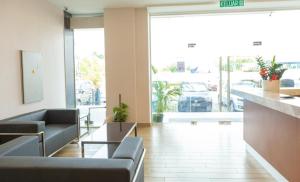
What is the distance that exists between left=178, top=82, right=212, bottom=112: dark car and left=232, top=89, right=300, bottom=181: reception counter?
3.24m

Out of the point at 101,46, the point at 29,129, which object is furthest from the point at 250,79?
the point at 29,129

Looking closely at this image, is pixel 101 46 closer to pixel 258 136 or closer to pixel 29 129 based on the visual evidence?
pixel 29 129

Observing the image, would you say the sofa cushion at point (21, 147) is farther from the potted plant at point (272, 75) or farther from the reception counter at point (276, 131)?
the potted plant at point (272, 75)

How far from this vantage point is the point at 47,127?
521 centimetres

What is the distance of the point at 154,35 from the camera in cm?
780

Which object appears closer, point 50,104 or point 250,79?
point 50,104

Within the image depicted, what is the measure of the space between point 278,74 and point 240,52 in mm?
3787

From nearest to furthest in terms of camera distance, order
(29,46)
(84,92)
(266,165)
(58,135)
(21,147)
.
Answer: (21,147) < (266,165) < (58,135) < (29,46) < (84,92)

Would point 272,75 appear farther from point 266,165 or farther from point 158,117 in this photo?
point 158,117

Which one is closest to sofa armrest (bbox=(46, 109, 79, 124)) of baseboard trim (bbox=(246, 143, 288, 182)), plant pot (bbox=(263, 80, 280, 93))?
baseboard trim (bbox=(246, 143, 288, 182))

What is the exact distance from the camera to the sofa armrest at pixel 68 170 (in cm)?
203

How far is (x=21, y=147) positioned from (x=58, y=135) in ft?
5.23

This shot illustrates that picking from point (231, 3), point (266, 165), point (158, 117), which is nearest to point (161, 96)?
point (158, 117)

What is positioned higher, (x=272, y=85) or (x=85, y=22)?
(x=85, y=22)
